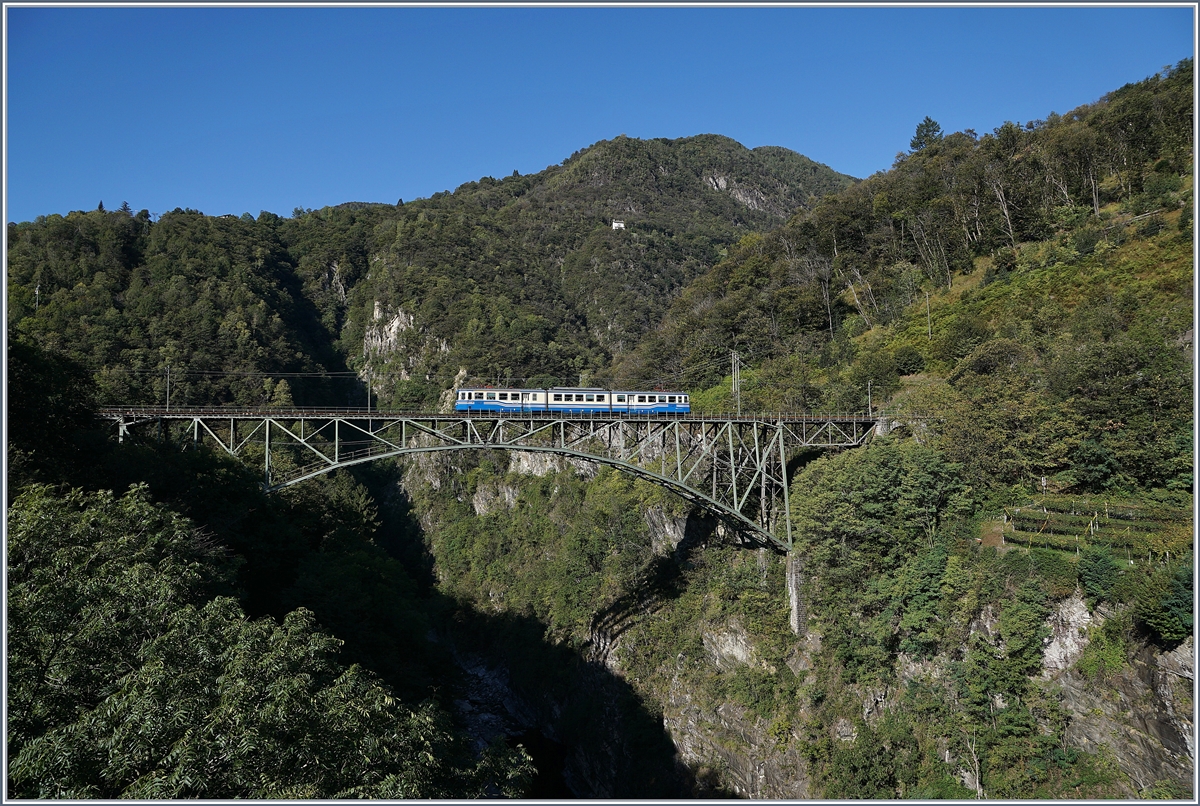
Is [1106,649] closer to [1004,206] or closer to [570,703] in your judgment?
[570,703]

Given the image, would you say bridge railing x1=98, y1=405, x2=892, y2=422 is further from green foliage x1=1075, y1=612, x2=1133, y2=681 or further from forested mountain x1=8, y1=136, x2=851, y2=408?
forested mountain x1=8, y1=136, x2=851, y2=408

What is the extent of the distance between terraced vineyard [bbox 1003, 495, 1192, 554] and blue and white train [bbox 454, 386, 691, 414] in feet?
44.1

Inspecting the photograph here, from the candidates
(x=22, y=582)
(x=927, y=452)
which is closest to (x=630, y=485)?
(x=927, y=452)

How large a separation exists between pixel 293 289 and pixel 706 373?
57.7 metres

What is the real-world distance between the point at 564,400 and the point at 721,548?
9.33 meters

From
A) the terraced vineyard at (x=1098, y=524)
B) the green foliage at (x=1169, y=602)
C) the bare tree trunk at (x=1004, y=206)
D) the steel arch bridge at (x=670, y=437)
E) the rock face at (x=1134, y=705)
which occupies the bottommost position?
the rock face at (x=1134, y=705)

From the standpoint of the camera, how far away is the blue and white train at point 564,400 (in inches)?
1222

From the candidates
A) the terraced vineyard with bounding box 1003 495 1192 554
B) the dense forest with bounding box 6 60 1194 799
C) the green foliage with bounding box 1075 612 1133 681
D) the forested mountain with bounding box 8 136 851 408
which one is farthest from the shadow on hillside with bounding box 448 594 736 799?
the forested mountain with bounding box 8 136 851 408

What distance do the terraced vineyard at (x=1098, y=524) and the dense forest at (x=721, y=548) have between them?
0.11 m

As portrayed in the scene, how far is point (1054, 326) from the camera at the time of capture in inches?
1159

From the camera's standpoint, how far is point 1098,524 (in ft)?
65.1

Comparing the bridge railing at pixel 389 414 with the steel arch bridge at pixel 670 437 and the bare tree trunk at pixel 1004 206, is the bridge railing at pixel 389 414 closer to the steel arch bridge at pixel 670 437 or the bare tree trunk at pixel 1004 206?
the steel arch bridge at pixel 670 437

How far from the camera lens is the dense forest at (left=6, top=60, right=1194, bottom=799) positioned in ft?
36.5

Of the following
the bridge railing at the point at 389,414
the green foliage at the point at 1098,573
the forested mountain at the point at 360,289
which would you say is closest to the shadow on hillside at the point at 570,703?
the bridge railing at the point at 389,414
